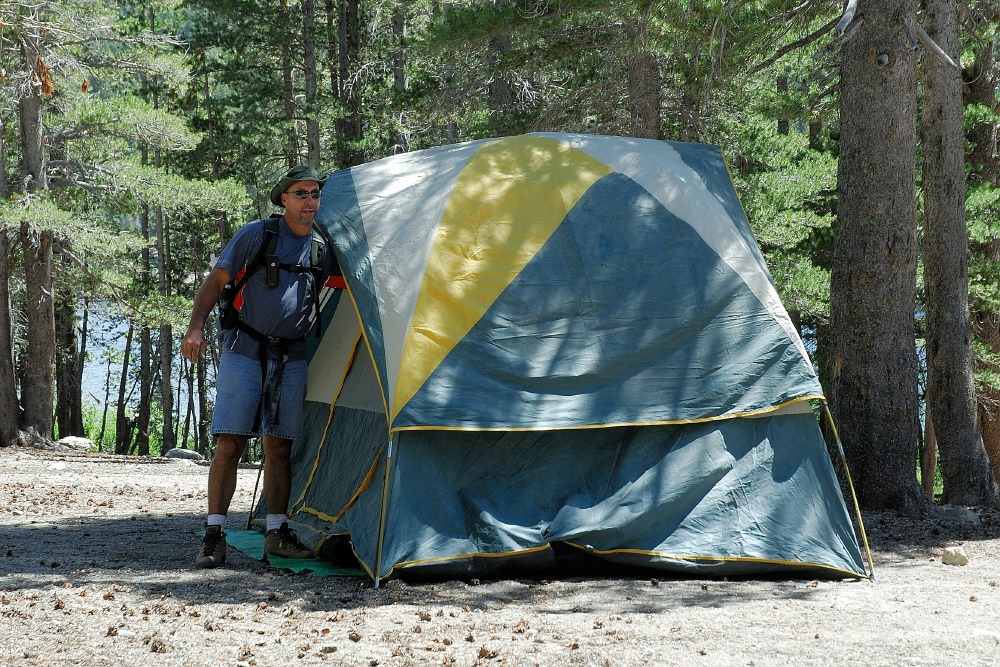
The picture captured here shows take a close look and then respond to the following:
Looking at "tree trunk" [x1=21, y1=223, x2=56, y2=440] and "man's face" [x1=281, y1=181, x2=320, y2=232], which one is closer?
"man's face" [x1=281, y1=181, x2=320, y2=232]

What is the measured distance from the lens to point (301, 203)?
15.0ft

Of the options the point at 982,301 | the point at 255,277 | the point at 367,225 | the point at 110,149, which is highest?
the point at 110,149

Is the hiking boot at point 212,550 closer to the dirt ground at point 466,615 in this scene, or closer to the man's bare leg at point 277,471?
the dirt ground at point 466,615

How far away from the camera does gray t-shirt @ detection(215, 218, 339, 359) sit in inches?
178

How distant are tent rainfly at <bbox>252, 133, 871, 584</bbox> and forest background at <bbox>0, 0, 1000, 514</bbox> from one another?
46.1 inches

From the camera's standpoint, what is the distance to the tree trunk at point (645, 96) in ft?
32.7

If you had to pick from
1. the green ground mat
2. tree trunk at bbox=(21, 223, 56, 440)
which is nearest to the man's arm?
the green ground mat

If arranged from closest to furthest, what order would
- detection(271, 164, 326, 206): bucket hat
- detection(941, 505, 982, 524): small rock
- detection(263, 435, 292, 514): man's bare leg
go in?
detection(271, 164, 326, 206): bucket hat < detection(263, 435, 292, 514): man's bare leg < detection(941, 505, 982, 524): small rock

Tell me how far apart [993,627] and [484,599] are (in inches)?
76.9

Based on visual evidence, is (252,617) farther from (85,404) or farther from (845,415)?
(85,404)

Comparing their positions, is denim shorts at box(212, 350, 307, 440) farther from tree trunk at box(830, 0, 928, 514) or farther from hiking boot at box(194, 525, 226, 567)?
tree trunk at box(830, 0, 928, 514)

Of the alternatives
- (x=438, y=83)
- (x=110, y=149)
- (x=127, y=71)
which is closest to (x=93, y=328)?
(x=110, y=149)

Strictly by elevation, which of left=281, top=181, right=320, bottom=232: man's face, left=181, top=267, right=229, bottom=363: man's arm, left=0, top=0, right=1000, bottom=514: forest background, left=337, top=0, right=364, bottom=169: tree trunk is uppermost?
left=337, top=0, right=364, bottom=169: tree trunk

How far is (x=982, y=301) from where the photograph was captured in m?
10.4
